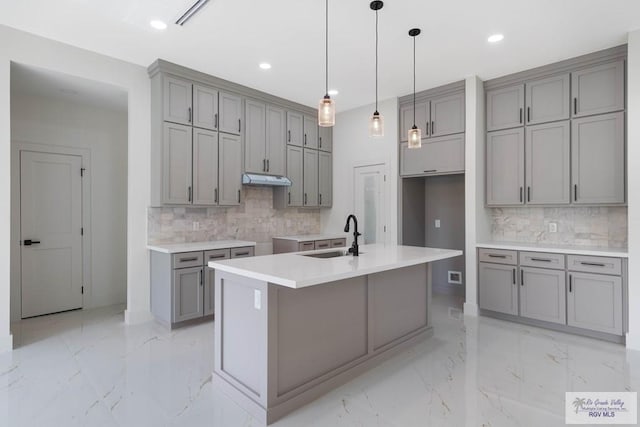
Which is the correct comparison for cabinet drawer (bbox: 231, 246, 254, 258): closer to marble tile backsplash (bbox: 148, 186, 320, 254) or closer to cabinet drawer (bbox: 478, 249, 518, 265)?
marble tile backsplash (bbox: 148, 186, 320, 254)

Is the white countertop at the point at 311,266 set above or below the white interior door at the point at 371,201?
below

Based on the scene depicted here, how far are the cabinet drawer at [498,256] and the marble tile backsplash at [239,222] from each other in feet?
9.37

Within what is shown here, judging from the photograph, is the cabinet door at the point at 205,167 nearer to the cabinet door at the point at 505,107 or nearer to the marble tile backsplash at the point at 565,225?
the cabinet door at the point at 505,107

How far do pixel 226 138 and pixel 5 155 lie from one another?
2.19m

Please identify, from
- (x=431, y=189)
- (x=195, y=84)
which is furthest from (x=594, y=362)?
(x=195, y=84)

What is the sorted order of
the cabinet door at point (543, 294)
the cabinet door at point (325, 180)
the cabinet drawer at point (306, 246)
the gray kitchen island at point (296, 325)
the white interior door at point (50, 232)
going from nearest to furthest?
the gray kitchen island at point (296, 325)
the cabinet door at point (543, 294)
the white interior door at point (50, 232)
the cabinet drawer at point (306, 246)
the cabinet door at point (325, 180)

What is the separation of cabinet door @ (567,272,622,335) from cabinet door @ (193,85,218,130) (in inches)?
175

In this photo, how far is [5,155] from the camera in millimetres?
3164

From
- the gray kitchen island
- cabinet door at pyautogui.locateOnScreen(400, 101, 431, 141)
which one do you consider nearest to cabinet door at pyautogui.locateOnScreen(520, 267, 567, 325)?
the gray kitchen island

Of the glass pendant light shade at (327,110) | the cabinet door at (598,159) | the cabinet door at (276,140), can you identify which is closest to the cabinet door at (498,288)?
the cabinet door at (598,159)

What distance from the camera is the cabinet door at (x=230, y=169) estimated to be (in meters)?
4.51

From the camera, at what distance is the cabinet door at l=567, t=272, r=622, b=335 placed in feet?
11.1

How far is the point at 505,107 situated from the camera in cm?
434

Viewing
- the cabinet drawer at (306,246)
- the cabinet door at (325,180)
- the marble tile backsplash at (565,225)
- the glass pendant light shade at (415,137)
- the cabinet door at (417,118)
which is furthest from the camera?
the cabinet door at (325,180)
